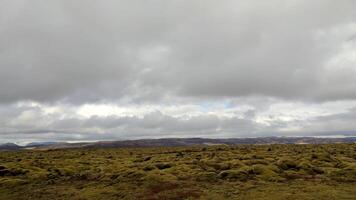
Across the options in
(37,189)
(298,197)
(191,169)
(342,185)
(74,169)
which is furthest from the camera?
(74,169)

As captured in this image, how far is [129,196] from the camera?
30922mm

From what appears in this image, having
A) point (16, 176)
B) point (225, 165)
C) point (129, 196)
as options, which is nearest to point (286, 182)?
point (225, 165)

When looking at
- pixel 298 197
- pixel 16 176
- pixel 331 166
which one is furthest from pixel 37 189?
pixel 331 166

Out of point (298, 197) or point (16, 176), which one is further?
point (16, 176)

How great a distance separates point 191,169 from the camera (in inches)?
1697

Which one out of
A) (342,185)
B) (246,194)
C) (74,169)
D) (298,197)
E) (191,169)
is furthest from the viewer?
(74,169)

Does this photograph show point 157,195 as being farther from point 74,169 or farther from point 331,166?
point 331,166

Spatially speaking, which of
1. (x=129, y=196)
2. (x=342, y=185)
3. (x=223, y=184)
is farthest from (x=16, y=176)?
(x=342, y=185)

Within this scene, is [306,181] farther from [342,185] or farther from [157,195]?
[157,195]

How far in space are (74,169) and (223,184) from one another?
23.4m

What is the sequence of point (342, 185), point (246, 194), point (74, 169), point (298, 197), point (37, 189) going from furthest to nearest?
point (74, 169) → point (37, 189) → point (342, 185) → point (246, 194) → point (298, 197)

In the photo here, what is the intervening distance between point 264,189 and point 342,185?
8192 millimetres

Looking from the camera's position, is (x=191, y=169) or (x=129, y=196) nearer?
(x=129, y=196)

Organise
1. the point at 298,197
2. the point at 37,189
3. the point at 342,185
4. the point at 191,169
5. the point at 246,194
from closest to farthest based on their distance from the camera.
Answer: the point at 298,197
the point at 246,194
the point at 342,185
the point at 37,189
the point at 191,169
